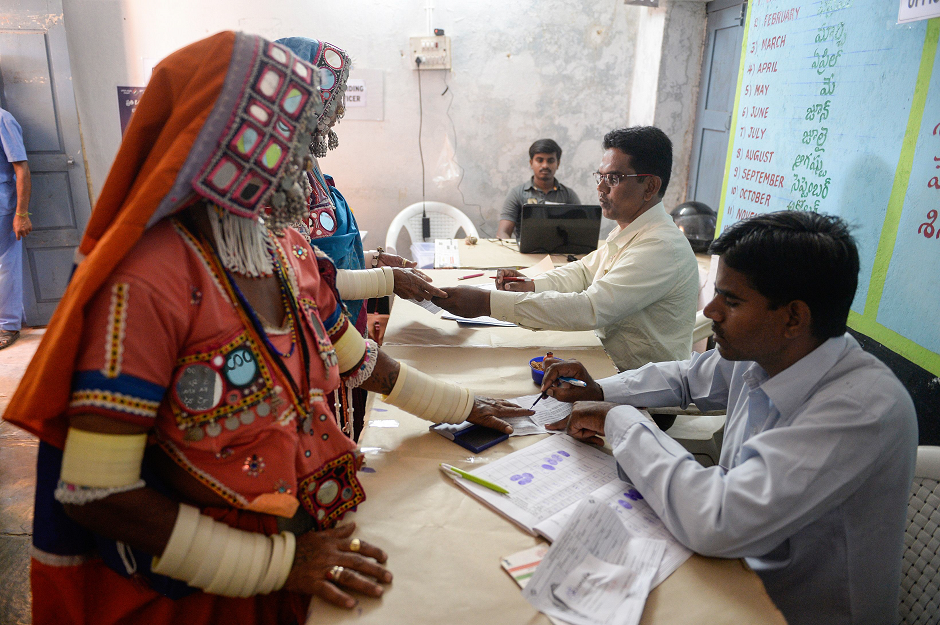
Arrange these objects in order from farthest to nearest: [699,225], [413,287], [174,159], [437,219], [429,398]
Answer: [437,219] < [699,225] < [413,287] < [429,398] < [174,159]

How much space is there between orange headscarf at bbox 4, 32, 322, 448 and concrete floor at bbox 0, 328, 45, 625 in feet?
3.84

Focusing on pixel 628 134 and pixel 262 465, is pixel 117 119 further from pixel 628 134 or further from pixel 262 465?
pixel 262 465

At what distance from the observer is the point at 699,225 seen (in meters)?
3.75

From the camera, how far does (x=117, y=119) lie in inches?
195

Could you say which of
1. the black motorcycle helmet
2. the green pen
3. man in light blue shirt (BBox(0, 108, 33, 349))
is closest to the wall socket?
the black motorcycle helmet

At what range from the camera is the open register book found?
3.70 ft

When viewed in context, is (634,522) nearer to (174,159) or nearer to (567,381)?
(567,381)

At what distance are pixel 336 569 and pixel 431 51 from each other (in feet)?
15.8

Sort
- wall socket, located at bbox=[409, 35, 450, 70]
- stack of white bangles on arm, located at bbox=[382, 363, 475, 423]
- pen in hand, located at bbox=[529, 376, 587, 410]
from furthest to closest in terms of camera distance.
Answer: wall socket, located at bbox=[409, 35, 450, 70]
pen in hand, located at bbox=[529, 376, 587, 410]
stack of white bangles on arm, located at bbox=[382, 363, 475, 423]

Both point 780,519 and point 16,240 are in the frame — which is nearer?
point 780,519

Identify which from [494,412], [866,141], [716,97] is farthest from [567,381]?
[716,97]

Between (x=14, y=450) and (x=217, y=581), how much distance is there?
2.95 metres

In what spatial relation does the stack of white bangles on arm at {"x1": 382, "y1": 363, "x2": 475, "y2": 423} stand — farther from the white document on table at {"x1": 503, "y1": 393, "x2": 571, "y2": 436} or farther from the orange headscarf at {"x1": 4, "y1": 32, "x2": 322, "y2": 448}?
the orange headscarf at {"x1": 4, "y1": 32, "x2": 322, "y2": 448}

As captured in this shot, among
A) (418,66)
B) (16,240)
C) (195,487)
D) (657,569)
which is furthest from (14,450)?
(418,66)
